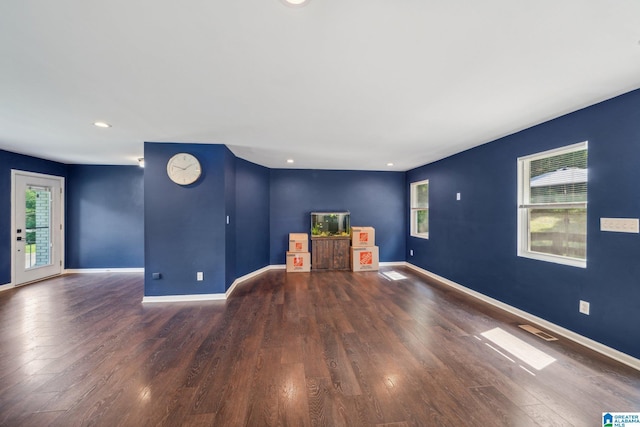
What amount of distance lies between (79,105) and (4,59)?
73cm

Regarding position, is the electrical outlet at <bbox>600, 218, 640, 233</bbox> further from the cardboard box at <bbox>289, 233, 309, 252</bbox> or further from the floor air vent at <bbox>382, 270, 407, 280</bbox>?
the cardboard box at <bbox>289, 233, 309, 252</bbox>

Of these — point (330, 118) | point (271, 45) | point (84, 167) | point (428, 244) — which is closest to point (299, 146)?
point (330, 118)

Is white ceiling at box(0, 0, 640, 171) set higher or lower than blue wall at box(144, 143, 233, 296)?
higher

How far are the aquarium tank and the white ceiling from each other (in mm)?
2915

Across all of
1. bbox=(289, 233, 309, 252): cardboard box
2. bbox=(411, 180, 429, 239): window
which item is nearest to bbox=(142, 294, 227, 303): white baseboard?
bbox=(289, 233, 309, 252): cardboard box

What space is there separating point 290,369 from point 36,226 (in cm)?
593

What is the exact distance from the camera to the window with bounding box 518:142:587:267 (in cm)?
251

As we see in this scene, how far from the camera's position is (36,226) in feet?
15.3

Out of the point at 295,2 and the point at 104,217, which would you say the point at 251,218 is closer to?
the point at 104,217

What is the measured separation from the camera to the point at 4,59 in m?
1.63

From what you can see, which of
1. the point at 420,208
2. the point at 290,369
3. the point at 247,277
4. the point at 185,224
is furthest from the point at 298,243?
the point at 290,369

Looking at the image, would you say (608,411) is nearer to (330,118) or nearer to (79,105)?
(330,118)

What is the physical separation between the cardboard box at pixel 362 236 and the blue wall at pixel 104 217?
474 centimetres

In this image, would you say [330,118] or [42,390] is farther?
[330,118]
